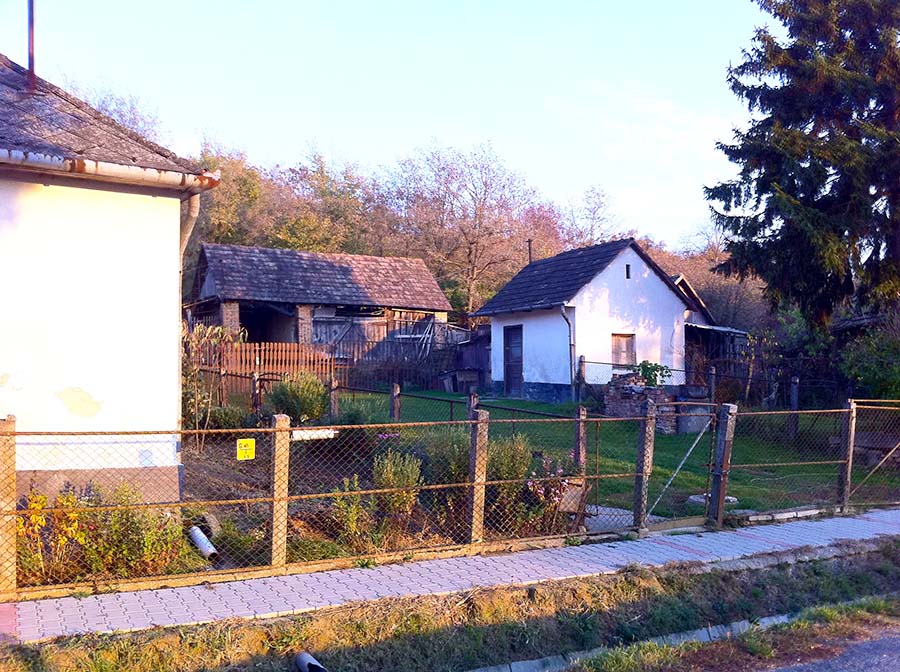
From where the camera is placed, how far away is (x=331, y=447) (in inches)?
456

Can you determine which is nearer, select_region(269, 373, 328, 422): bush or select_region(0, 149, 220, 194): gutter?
select_region(0, 149, 220, 194): gutter

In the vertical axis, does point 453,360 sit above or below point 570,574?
above

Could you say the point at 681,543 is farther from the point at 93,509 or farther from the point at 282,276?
the point at 282,276

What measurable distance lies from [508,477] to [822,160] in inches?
509

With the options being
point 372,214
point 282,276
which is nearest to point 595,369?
point 282,276

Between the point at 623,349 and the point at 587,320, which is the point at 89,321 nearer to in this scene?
the point at 587,320

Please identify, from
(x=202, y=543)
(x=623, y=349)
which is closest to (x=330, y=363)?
(x=623, y=349)

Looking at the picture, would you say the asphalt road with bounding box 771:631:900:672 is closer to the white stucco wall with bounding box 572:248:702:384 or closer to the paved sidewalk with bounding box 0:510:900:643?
the paved sidewalk with bounding box 0:510:900:643

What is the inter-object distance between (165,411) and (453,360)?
71.5 feet

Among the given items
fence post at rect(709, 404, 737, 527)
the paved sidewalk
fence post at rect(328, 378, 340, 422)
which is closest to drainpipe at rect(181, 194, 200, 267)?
the paved sidewalk

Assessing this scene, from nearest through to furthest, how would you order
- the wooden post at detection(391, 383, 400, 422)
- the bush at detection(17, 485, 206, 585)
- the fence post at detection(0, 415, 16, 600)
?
the fence post at detection(0, 415, 16, 600) → the bush at detection(17, 485, 206, 585) → the wooden post at detection(391, 383, 400, 422)

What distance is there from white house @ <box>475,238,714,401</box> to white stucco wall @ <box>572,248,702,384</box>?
0.09ft

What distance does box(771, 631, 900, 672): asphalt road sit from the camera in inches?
235

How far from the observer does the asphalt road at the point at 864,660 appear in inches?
235
